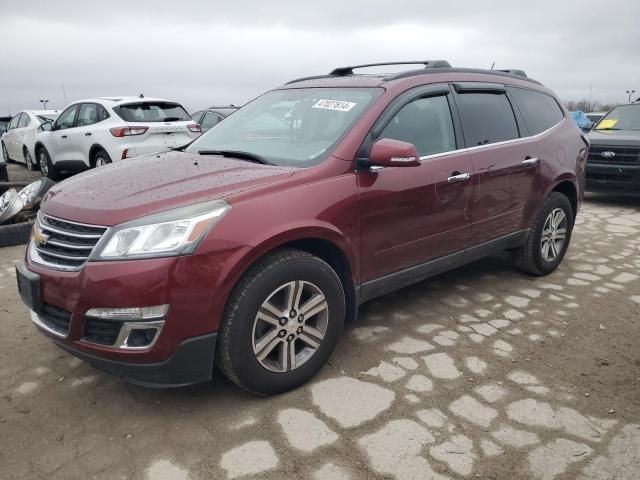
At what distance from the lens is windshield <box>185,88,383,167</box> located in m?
3.17

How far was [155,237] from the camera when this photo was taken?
2.40 meters

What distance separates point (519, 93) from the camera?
4.46 metres

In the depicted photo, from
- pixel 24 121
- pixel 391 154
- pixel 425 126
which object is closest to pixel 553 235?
pixel 425 126

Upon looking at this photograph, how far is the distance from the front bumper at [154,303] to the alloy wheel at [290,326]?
27 cm

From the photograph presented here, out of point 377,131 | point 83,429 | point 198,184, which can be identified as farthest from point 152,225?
point 377,131

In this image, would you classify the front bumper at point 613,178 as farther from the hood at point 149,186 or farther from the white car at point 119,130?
the hood at point 149,186

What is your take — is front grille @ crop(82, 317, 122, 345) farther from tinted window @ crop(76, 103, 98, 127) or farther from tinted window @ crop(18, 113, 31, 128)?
Result: tinted window @ crop(18, 113, 31, 128)

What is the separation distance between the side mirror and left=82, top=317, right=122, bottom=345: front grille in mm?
1595

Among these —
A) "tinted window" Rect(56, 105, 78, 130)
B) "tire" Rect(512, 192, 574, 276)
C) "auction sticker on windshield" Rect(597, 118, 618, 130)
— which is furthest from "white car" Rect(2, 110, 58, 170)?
"auction sticker on windshield" Rect(597, 118, 618, 130)

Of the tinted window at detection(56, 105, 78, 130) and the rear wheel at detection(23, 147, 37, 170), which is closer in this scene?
the tinted window at detection(56, 105, 78, 130)

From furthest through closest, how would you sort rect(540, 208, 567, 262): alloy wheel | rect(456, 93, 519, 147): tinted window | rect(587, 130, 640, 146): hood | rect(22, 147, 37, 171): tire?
rect(22, 147, 37, 171): tire, rect(587, 130, 640, 146): hood, rect(540, 208, 567, 262): alloy wheel, rect(456, 93, 519, 147): tinted window

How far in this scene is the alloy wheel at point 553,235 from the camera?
15.1 ft

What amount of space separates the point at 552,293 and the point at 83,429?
11.7ft

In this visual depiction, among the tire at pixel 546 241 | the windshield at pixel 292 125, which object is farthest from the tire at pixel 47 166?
the tire at pixel 546 241
